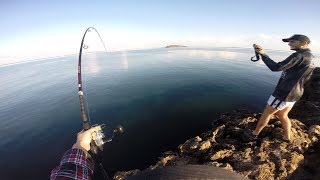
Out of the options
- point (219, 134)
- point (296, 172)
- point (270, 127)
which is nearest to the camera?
point (296, 172)

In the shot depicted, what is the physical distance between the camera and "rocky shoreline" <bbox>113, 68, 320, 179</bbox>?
17.0 ft

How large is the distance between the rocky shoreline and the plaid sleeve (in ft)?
9.68

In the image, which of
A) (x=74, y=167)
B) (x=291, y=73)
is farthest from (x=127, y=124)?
(x=74, y=167)

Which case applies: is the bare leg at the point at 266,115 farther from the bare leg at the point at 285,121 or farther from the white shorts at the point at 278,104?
the bare leg at the point at 285,121

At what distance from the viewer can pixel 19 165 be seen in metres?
11.8

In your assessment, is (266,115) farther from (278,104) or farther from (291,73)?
(291,73)

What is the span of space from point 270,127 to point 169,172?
6.04 meters

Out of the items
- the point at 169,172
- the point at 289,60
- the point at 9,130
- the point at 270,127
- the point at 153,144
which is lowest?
the point at 9,130

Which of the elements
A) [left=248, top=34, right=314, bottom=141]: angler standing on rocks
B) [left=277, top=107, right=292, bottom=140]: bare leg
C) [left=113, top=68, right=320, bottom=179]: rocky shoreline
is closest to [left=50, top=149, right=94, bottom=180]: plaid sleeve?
[left=113, top=68, right=320, bottom=179]: rocky shoreline

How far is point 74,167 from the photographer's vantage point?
2.82 meters

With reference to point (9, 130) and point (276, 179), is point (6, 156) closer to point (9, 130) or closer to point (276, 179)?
point (9, 130)

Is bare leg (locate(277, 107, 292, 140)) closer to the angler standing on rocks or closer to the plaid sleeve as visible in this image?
the angler standing on rocks

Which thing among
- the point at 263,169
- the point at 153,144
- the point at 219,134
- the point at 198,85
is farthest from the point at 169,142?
the point at 198,85

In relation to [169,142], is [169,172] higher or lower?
higher
